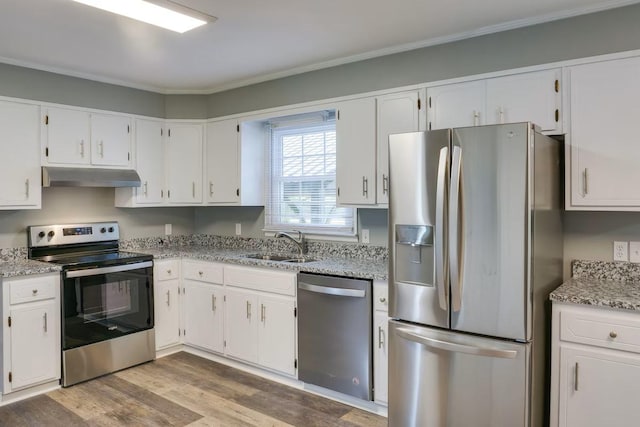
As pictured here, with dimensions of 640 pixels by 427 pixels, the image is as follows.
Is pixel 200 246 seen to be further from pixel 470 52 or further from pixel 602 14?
pixel 602 14

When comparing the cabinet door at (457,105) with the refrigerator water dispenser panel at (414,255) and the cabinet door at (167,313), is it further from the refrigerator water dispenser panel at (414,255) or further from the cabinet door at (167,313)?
the cabinet door at (167,313)

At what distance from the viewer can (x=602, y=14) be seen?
8.40 ft

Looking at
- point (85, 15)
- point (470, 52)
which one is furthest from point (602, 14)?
point (85, 15)

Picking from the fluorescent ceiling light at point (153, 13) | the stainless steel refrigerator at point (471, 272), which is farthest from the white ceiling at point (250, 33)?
the stainless steel refrigerator at point (471, 272)

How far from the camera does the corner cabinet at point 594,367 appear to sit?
2.12 metres

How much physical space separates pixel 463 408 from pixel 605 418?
65 cm

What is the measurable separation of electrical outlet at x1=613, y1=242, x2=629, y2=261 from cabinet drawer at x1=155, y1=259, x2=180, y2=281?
3.34 meters

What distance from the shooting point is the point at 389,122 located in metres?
3.23

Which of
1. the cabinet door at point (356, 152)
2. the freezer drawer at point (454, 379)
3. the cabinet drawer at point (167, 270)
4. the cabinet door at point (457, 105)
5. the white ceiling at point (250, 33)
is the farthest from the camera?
the cabinet drawer at point (167, 270)

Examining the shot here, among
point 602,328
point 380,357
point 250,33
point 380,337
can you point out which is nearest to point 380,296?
point 380,337

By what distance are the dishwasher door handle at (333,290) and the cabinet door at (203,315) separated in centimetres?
97

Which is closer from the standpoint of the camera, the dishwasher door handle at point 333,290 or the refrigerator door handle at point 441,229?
the refrigerator door handle at point 441,229

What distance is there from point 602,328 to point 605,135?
1.03 meters

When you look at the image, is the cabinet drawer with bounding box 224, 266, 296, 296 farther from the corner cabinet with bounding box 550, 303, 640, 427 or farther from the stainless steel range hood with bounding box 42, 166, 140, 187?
the corner cabinet with bounding box 550, 303, 640, 427
